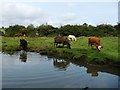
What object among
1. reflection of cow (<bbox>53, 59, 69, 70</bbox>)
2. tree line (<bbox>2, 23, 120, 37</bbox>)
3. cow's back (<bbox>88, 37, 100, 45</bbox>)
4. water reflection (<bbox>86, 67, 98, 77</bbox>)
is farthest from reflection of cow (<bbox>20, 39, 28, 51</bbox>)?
tree line (<bbox>2, 23, 120, 37</bbox>)

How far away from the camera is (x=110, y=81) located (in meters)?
16.3

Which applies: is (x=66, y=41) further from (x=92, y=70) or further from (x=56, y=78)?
(x=56, y=78)

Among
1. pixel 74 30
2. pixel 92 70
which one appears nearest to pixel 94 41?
pixel 92 70

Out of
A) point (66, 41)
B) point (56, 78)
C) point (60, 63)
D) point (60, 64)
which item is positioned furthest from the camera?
point (66, 41)

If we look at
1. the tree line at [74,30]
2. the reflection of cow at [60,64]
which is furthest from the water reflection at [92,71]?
the tree line at [74,30]

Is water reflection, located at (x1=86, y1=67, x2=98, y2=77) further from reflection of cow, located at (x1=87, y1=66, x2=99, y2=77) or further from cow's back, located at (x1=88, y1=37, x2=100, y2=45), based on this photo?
cow's back, located at (x1=88, y1=37, x2=100, y2=45)

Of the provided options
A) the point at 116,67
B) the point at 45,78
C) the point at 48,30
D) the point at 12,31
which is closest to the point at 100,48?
the point at 116,67

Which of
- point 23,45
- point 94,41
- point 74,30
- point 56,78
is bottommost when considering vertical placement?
point 56,78

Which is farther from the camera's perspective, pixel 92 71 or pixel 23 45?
pixel 23 45

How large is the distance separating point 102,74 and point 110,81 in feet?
6.97

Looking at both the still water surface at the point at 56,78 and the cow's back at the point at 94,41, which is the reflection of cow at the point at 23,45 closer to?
the cow's back at the point at 94,41

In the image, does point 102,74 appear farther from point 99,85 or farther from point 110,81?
point 99,85

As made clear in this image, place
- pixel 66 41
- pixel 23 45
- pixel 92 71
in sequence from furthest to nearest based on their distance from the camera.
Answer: pixel 23 45
pixel 66 41
pixel 92 71

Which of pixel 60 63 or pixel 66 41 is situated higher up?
pixel 66 41
